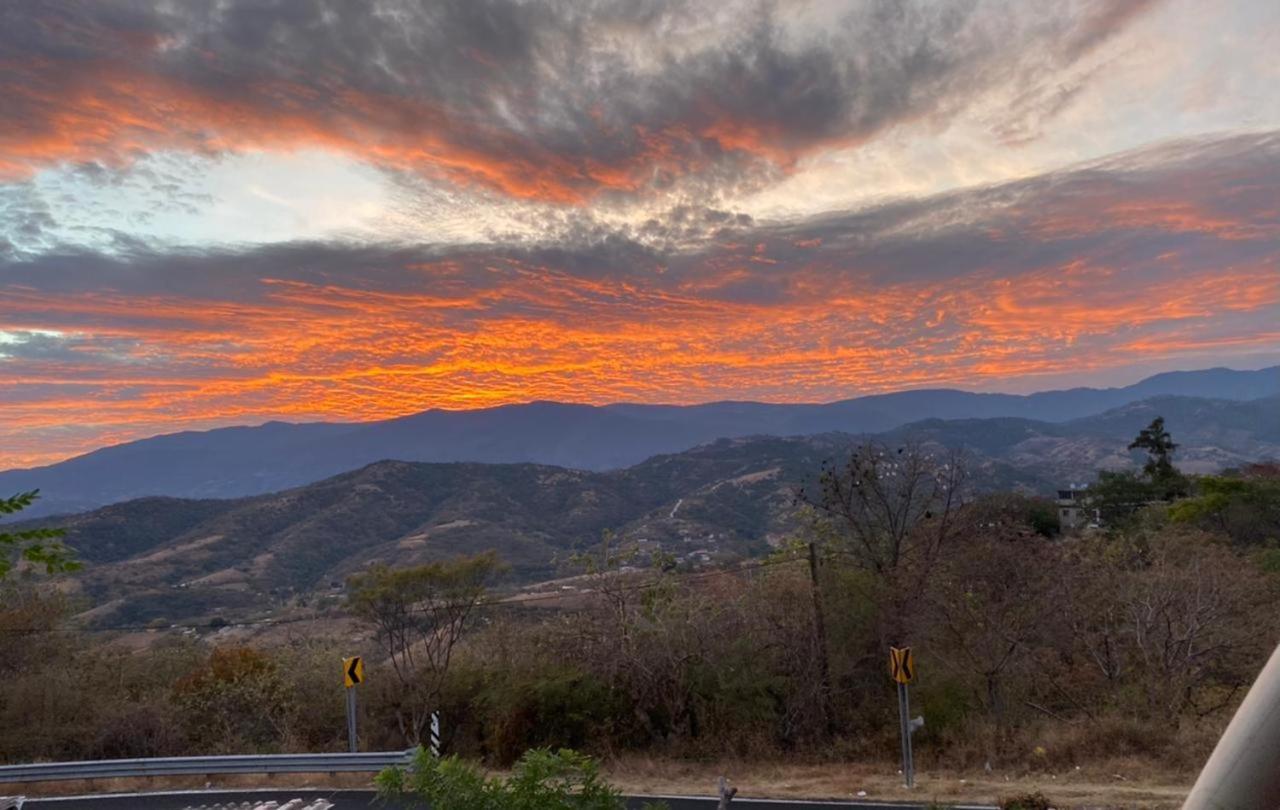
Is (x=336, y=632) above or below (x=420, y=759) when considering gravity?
below

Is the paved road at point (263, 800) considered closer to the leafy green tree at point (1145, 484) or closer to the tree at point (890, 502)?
the tree at point (890, 502)

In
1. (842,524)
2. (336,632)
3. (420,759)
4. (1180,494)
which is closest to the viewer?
(420,759)

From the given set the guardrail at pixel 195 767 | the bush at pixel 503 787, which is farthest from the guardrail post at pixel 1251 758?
the guardrail at pixel 195 767

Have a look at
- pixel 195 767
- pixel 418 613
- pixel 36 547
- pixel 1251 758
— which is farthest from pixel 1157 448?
pixel 36 547

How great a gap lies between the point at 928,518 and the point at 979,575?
8.60ft

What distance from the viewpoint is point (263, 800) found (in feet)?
49.5

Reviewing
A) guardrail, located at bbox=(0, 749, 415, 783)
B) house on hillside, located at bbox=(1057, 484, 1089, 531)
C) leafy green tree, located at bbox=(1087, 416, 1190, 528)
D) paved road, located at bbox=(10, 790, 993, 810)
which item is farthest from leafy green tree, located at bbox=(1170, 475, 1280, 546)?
guardrail, located at bbox=(0, 749, 415, 783)

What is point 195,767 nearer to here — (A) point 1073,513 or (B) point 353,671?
(B) point 353,671

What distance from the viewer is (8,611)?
24.9 m

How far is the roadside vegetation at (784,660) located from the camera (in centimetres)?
1839

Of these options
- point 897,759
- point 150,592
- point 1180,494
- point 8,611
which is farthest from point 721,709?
point 150,592

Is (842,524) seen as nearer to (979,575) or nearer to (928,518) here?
(928,518)

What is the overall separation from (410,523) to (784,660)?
9114 centimetres

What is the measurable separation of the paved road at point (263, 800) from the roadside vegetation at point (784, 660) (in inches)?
134
